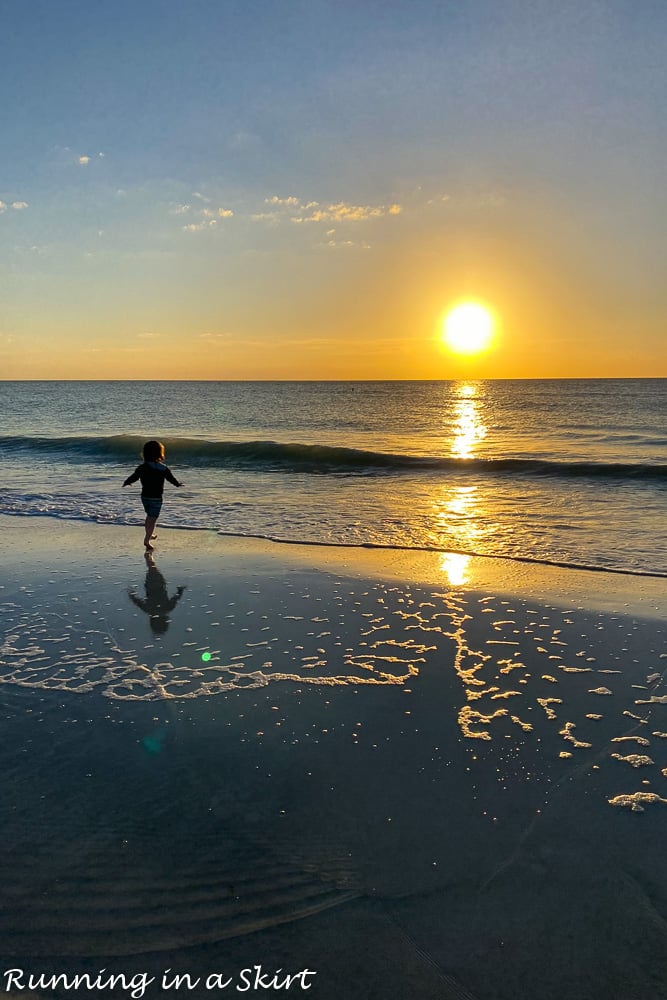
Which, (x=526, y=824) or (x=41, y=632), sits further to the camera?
(x=41, y=632)

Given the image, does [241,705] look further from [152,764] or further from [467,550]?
[467,550]

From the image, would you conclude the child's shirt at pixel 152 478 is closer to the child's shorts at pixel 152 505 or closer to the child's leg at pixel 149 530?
the child's shorts at pixel 152 505

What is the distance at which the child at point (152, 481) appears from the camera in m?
10.8

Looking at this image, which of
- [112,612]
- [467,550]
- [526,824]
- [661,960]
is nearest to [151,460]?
[112,612]

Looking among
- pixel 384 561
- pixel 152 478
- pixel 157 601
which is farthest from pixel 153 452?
pixel 384 561

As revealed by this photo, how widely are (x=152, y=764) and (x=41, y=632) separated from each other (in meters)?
3.06

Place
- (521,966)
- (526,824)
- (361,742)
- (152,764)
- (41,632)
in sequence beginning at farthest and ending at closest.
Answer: (41,632)
(361,742)
(152,764)
(526,824)
(521,966)

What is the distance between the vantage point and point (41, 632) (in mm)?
6637

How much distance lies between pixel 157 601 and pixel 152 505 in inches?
138

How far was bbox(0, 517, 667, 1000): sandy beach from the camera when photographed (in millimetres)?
2801

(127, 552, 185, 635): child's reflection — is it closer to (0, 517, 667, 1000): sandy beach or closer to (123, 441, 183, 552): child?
(0, 517, 667, 1000): sandy beach

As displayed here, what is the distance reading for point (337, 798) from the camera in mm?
3852

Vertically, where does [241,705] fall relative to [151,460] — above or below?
below

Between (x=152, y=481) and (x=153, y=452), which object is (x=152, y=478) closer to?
(x=152, y=481)
